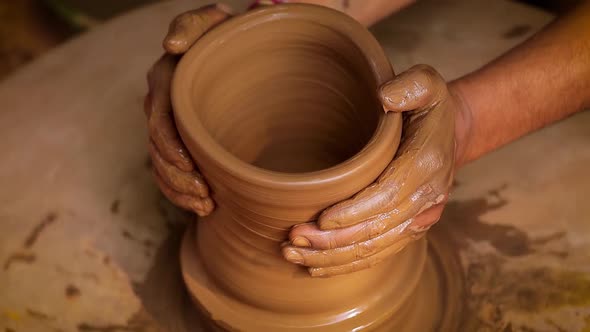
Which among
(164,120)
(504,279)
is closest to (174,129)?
(164,120)

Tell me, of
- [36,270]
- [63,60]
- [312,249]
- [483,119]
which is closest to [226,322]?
[312,249]

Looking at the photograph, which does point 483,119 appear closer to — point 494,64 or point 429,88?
point 494,64

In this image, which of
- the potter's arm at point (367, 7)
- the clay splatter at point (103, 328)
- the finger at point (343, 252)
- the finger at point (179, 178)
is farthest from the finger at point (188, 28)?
the clay splatter at point (103, 328)

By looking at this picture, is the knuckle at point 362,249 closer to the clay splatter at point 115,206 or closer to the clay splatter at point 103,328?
the clay splatter at point 103,328

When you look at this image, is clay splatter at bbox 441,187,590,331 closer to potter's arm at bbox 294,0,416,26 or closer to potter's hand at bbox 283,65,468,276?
potter's hand at bbox 283,65,468,276

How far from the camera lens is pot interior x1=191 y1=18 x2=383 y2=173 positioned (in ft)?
4.12

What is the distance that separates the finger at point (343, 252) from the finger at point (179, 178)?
20 cm

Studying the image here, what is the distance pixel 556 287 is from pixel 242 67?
0.78 meters

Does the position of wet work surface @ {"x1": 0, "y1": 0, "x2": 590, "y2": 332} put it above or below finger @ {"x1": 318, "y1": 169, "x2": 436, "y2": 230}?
below

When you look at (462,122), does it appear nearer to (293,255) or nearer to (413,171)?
(413,171)

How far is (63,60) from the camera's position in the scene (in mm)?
1830

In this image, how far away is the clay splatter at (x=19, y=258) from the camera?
57.8 inches

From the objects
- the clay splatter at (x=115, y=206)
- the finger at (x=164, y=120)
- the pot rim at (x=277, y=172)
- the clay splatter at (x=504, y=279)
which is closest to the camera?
the pot rim at (x=277, y=172)

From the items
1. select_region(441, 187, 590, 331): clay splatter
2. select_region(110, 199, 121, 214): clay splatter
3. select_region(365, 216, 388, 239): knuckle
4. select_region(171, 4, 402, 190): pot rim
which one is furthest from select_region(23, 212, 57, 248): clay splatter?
select_region(441, 187, 590, 331): clay splatter
